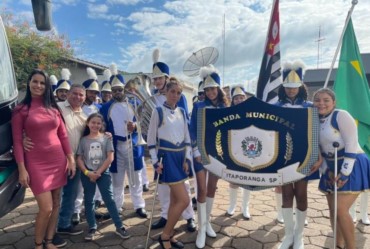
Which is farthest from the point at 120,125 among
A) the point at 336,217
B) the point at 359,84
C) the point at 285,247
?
the point at 359,84

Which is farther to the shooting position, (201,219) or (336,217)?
(201,219)

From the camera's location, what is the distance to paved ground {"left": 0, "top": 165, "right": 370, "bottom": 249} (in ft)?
11.9

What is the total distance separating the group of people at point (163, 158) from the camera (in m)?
2.94

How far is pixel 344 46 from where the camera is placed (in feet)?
15.3

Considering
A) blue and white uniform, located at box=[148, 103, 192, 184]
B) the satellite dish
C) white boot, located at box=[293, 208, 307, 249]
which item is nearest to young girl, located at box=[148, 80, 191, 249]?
blue and white uniform, located at box=[148, 103, 192, 184]

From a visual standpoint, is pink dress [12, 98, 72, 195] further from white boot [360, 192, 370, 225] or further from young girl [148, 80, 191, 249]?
white boot [360, 192, 370, 225]

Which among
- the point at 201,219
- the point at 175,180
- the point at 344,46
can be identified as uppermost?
the point at 344,46

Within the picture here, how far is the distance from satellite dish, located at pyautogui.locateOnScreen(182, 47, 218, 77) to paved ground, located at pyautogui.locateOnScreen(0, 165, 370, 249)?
19.3 ft

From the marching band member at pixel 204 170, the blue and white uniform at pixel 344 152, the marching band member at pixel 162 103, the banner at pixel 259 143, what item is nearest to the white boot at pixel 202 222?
the marching band member at pixel 204 170

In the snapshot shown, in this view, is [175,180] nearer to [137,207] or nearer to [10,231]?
[137,207]

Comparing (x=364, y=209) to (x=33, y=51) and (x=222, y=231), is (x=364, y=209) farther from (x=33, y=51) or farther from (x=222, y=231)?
(x=33, y=51)

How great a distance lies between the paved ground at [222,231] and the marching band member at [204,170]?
18 centimetres

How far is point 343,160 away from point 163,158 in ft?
6.23

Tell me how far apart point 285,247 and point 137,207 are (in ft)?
7.43
